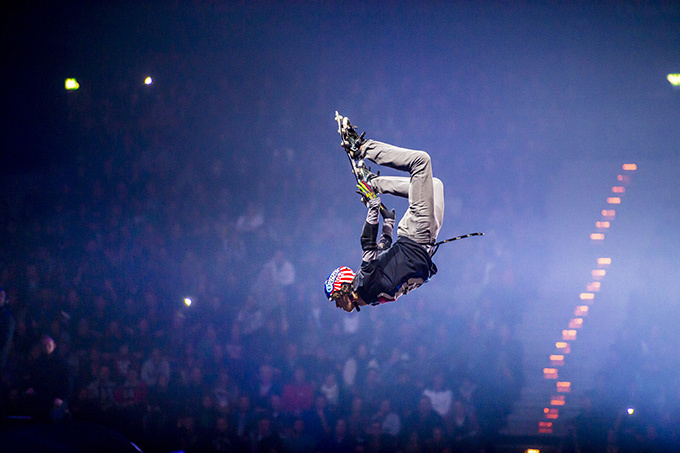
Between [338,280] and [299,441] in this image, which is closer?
[338,280]

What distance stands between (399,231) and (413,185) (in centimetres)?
32

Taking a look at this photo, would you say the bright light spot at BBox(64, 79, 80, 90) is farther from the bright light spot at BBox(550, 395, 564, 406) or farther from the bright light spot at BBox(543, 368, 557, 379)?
the bright light spot at BBox(550, 395, 564, 406)

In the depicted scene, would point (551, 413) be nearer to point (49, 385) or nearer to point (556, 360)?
point (556, 360)

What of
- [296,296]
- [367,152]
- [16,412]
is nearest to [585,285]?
[296,296]

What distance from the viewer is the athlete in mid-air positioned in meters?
3.04

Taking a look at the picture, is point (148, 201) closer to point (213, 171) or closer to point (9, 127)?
point (213, 171)

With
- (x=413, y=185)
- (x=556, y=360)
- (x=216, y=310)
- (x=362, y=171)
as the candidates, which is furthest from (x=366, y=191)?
(x=556, y=360)

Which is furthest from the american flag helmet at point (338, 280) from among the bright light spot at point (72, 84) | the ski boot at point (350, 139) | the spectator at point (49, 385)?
the bright light spot at point (72, 84)

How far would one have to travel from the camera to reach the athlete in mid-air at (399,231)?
3.04 meters

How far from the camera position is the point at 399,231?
3207 millimetres

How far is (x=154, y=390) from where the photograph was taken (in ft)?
17.1

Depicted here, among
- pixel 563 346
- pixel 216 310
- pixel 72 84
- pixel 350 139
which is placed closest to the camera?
pixel 350 139

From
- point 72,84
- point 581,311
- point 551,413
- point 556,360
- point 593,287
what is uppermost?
point 72,84

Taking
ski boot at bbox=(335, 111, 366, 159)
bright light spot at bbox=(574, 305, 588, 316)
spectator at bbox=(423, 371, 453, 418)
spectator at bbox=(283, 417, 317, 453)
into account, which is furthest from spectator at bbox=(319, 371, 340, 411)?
ski boot at bbox=(335, 111, 366, 159)
